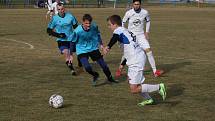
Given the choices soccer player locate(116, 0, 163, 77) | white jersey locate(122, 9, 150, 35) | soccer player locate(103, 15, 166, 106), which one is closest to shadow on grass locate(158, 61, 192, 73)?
soccer player locate(116, 0, 163, 77)

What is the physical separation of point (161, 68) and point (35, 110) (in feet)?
22.9

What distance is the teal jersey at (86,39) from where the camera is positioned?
1276 centimetres

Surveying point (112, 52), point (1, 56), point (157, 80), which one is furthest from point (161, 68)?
point (1, 56)

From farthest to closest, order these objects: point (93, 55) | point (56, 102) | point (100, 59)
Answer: point (100, 59) → point (93, 55) → point (56, 102)

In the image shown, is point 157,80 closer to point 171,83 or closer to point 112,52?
point 171,83

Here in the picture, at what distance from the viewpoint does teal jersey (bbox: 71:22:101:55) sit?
41.9 ft

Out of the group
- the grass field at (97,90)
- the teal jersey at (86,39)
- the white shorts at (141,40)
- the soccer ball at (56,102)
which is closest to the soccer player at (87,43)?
the teal jersey at (86,39)

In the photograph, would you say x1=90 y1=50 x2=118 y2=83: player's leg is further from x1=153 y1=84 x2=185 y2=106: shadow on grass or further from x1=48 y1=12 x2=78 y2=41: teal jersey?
x1=48 y1=12 x2=78 y2=41: teal jersey

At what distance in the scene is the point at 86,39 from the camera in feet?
42.3

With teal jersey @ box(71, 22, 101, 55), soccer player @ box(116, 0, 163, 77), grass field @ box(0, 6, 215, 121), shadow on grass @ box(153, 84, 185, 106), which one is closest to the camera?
grass field @ box(0, 6, 215, 121)

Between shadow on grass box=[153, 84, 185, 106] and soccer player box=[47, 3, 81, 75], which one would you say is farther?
soccer player box=[47, 3, 81, 75]

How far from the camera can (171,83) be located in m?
13.2

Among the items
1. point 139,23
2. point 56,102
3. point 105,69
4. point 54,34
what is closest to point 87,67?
point 105,69

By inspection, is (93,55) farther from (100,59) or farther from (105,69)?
(105,69)
